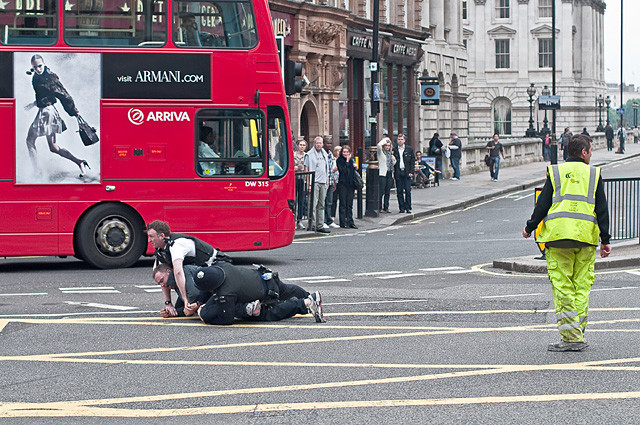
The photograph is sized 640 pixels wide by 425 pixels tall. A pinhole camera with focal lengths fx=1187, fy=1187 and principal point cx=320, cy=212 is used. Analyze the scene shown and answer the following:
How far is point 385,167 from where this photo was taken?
27312 millimetres

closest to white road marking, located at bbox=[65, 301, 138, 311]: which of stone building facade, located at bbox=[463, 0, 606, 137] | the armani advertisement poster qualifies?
the armani advertisement poster

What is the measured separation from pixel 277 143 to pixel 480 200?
18010 millimetres

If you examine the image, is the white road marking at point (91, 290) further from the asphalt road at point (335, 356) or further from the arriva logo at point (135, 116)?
the arriva logo at point (135, 116)

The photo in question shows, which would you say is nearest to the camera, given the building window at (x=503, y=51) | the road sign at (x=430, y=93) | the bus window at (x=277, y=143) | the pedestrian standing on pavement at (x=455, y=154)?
the bus window at (x=277, y=143)

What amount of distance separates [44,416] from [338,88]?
2998 centimetres

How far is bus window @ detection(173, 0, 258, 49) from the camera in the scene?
16906 mm

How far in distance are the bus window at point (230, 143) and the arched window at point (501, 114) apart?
88.9 metres

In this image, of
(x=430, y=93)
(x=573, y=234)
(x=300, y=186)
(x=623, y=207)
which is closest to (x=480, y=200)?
(x=430, y=93)

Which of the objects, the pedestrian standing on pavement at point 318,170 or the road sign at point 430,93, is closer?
the pedestrian standing on pavement at point 318,170

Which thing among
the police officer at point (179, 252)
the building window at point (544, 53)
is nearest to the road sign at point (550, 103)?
the building window at point (544, 53)

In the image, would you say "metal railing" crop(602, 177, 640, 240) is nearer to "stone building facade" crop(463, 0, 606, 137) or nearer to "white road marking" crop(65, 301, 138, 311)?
"white road marking" crop(65, 301, 138, 311)

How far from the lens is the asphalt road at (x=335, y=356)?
7.55 meters

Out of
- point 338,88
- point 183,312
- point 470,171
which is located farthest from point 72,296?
point 470,171

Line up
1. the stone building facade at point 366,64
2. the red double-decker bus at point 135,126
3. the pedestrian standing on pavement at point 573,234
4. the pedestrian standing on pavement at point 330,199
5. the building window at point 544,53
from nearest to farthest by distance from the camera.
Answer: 1. the pedestrian standing on pavement at point 573,234
2. the red double-decker bus at point 135,126
3. the pedestrian standing on pavement at point 330,199
4. the stone building facade at point 366,64
5. the building window at point 544,53
